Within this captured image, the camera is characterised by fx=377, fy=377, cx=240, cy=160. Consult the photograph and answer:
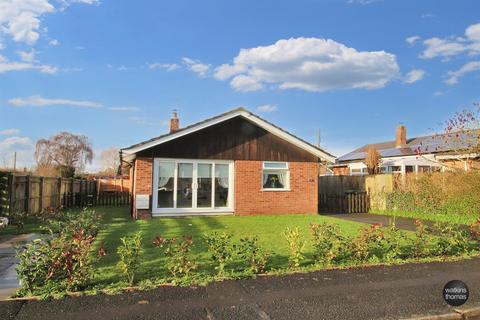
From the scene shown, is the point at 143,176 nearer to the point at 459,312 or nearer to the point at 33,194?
the point at 33,194

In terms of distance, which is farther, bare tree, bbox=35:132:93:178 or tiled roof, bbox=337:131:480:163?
bare tree, bbox=35:132:93:178

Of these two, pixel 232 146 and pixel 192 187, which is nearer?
pixel 192 187

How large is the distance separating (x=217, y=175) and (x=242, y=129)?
223 centimetres

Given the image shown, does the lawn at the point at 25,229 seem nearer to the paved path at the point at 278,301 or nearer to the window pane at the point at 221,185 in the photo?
the window pane at the point at 221,185

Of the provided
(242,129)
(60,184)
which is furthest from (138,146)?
(60,184)

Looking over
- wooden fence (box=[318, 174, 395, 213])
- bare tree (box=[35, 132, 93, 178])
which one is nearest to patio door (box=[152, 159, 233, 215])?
wooden fence (box=[318, 174, 395, 213])

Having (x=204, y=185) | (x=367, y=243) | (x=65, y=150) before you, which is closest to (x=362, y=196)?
(x=204, y=185)

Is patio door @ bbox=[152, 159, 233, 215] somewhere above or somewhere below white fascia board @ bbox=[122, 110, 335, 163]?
below

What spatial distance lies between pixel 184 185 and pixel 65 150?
42.6 m

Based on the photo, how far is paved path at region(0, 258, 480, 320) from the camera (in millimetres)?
4656

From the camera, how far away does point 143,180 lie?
14.4 m

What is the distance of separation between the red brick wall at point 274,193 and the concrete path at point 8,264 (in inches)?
310

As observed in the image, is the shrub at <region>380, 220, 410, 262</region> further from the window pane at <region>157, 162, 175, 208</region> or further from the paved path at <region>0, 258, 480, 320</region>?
the window pane at <region>157, 162, 175, 208</region>

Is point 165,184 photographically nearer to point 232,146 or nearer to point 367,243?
point 232,146
